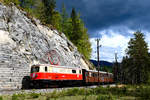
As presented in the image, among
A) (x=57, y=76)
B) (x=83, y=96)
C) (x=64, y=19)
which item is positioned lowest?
(x=83, y=96)

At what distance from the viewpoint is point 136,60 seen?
1575 inches

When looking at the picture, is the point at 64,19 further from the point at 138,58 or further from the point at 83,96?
the point at 83,96

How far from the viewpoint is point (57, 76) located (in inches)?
895

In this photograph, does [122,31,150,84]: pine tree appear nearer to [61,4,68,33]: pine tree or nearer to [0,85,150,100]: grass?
[61,4,68,33]: pine tree

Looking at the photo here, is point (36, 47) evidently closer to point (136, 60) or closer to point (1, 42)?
point (1, 42)

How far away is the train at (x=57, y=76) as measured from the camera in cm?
2058

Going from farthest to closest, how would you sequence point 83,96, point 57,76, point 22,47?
point 22,47 < point 57,76 < point 83,96

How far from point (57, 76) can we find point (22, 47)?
7752mm

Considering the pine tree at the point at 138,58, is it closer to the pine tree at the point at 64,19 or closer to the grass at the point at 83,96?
the pine tree at the point at 64,19

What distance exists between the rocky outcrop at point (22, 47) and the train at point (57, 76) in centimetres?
283

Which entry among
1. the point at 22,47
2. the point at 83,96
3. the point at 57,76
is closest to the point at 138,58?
the point at 57,76

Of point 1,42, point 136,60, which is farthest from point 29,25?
point 136,60

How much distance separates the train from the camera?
2058 centimetres

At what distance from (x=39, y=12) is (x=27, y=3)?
14.6 ft
